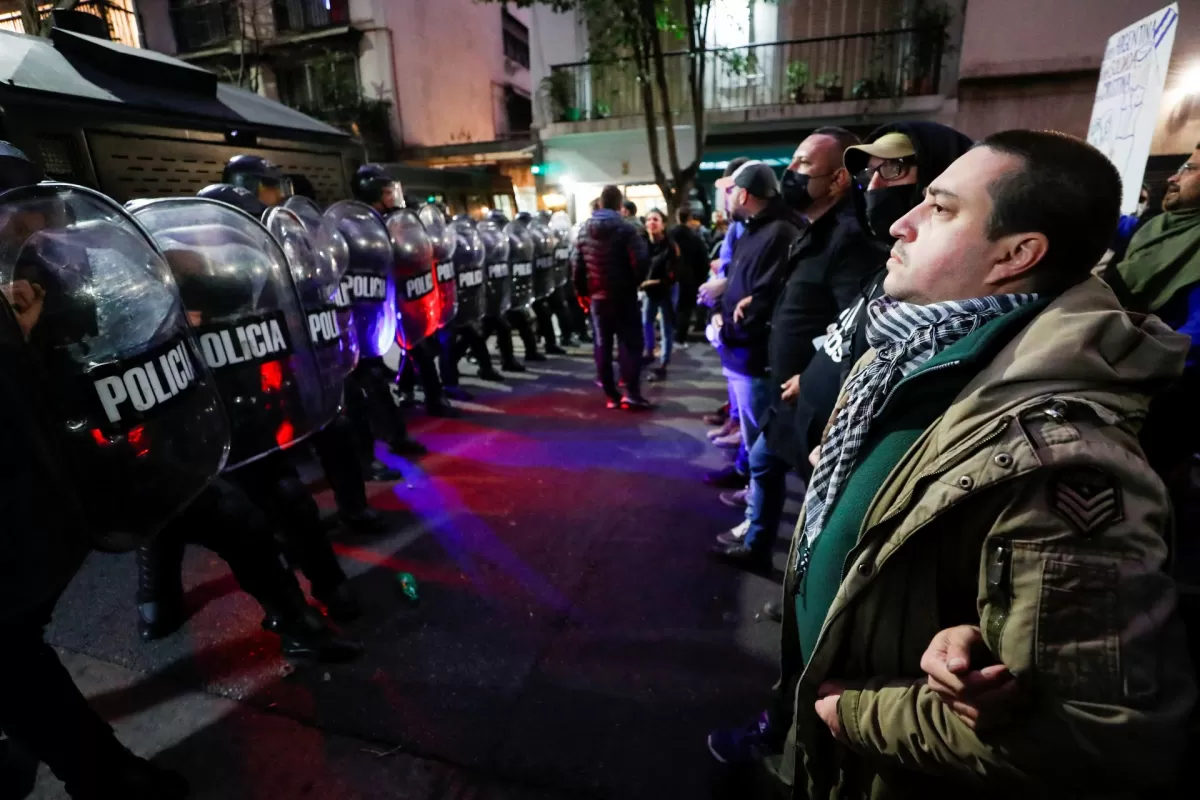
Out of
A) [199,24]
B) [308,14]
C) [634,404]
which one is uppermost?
[199,24]

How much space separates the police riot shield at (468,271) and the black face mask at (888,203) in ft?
13.2

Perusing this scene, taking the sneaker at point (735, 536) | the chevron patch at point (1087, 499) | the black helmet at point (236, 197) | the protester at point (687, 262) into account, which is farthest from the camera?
the protester at point (687, 262)

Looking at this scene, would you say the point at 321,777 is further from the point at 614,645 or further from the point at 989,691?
the point at 989,691

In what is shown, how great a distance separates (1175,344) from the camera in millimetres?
927

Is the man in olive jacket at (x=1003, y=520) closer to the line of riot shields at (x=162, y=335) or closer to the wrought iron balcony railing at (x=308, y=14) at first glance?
the line of riot shields at (x=162, y=335)

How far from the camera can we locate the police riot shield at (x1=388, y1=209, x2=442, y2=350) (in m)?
4.34

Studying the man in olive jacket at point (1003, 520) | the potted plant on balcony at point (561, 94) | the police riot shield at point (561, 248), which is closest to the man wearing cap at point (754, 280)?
the man in olive jacket at point (1003, 520)

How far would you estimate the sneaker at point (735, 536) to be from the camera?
11.0ft

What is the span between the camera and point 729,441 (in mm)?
4883

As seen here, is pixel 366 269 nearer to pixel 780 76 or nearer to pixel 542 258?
pixel 542 258

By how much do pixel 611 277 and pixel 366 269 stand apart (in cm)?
235

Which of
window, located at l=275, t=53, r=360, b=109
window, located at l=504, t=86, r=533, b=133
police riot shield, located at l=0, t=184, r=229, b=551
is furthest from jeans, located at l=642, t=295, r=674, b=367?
window, located at l=504, t=86, r=533, b=133

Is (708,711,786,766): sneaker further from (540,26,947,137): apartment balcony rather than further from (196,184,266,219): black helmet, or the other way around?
(540,26,947,137): apartment balcony

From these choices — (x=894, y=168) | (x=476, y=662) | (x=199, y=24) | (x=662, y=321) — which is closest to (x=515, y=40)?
(x=199, y=24)
